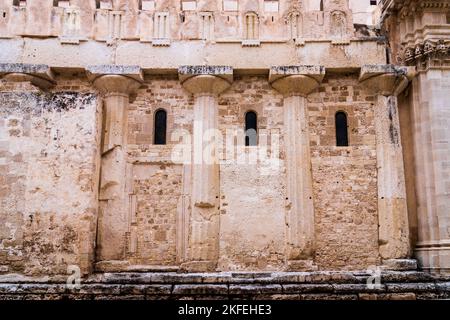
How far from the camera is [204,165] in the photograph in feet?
42.4

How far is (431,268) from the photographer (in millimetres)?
12070

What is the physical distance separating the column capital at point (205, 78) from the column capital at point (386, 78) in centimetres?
349

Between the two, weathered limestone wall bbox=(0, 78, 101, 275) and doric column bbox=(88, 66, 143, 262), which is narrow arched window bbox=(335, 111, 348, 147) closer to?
doric column bbox=(88, 66, 143, 262)

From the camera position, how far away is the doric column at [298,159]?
493 inches

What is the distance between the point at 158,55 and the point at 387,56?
5981 millimetres

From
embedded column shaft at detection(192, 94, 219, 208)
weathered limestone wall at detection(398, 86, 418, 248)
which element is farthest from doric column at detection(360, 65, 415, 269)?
embedded column shaft at detection(192, 94, 219, 208)

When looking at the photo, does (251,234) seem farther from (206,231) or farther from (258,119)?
(258,119)

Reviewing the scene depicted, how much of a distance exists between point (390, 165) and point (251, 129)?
3603 mm

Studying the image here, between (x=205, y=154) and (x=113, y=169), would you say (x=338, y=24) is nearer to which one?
(x=205, y=154)

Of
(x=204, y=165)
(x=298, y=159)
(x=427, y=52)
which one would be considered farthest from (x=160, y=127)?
(x=427, y=52)

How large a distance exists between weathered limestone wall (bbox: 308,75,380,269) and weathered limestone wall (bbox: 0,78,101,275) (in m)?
5.53

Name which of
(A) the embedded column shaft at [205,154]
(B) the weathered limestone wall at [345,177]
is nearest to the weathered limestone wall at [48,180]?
(A) the embedded column shaft at [205,154]

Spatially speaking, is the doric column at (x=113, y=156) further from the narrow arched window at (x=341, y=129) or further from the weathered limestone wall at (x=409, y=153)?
the weathered limestone wall at (x=409, y=153)

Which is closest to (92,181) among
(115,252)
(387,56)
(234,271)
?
(115,252)
